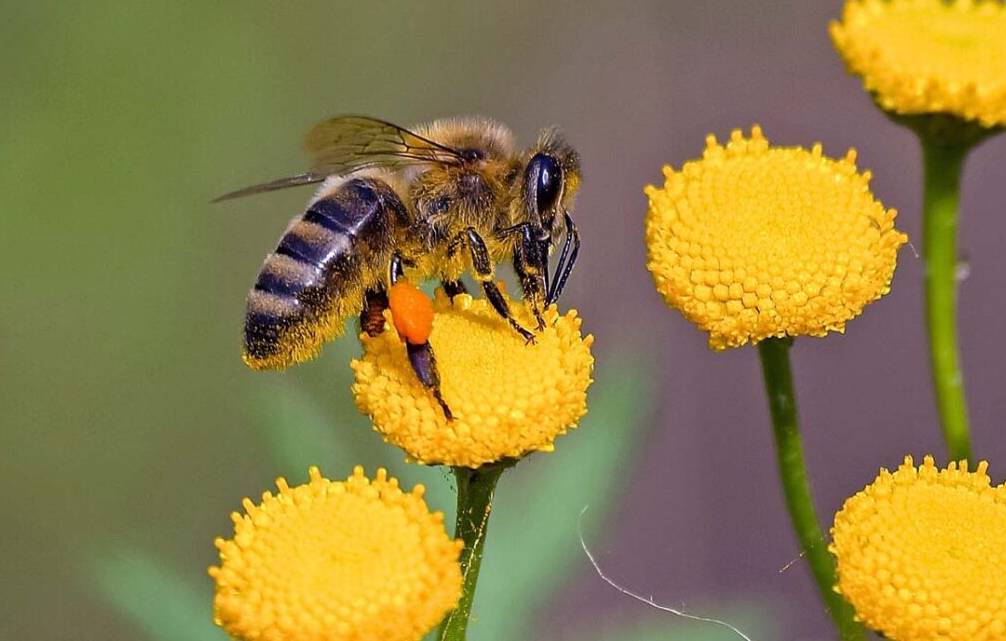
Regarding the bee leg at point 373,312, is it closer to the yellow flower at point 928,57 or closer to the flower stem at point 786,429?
the flower stem at point 786,429

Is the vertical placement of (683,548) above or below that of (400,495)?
below

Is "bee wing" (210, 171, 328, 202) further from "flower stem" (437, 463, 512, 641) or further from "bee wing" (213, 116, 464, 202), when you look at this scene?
"flower stem" (437, 463, 512, 641)

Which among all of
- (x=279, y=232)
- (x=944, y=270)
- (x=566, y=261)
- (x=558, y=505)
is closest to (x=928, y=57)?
(x=944, y=270)

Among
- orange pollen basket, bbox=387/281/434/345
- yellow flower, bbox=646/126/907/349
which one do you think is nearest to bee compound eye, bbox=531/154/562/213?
yellow flower, bbox=646/126/907/349

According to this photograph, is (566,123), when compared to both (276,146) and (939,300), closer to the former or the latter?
(276,146)

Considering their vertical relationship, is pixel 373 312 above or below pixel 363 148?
below

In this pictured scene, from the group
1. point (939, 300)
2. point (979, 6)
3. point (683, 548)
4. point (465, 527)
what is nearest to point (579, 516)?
point (465, 527)

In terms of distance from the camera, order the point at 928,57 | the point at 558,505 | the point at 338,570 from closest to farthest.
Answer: the point at 338,570 < the point at 928,57 < the point at 558,505

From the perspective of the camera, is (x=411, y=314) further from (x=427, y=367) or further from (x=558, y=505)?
(x=558, y=505)
